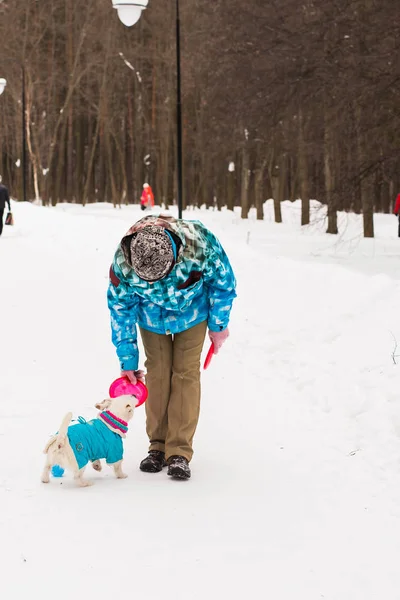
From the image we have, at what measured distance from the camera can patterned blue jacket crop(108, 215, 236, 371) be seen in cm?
524

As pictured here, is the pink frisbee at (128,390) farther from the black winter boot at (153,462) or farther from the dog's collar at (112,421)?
the black winter boot at (153,462)

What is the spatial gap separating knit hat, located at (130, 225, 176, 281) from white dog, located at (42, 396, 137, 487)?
835mm

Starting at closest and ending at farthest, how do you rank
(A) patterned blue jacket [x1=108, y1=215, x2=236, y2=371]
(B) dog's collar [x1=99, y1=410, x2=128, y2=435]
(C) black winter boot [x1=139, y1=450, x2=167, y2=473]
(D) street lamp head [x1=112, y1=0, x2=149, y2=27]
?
1. (A) patterned blue jacket [x1=108, y1=215, x2=236, y2=371]
2. (B) dog's collar [x1=99, y1=410, x2=128, y2=435]
3. (C) black winter boot [x1=139, y1=450, x2=167, y2=473]
4. (D) street lamp head [x1=112, y1=0, x2=149, y2=27]


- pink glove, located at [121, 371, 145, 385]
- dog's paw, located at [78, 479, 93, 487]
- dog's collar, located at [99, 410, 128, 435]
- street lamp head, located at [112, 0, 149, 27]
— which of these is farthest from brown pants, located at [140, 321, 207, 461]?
street lamp head, located at [112, 0, 149, 27]

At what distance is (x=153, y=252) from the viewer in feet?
16.6

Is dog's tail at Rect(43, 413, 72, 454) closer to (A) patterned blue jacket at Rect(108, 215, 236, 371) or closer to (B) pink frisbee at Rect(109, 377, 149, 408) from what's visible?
(B) pink frisbee at Rect(109, 377, 149, 408)

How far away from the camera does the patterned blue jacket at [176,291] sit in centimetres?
524

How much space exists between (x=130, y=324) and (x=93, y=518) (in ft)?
4.06

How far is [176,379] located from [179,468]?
54 cm

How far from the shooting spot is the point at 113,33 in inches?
1790

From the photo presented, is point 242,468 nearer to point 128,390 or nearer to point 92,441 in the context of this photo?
point 128,390

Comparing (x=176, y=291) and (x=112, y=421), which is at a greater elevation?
(x=176, y=291)

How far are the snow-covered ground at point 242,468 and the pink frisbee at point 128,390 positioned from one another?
506 millimetres

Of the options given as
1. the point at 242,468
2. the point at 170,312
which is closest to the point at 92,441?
the point at 170,312
